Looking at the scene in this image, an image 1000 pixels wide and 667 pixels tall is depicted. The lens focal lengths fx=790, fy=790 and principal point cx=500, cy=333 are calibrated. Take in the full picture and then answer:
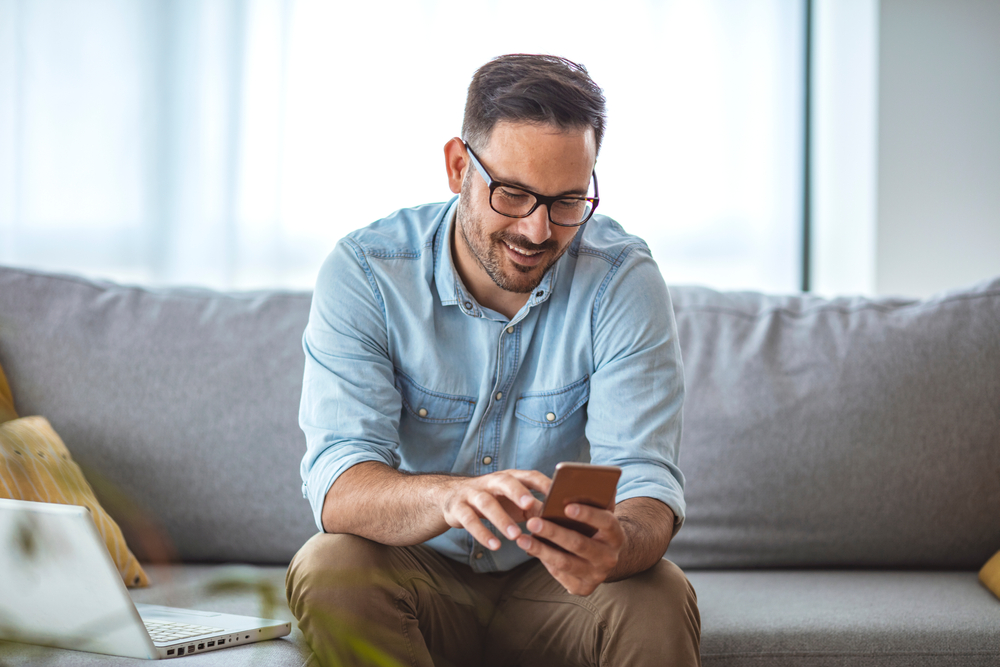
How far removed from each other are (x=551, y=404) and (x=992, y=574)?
908mm

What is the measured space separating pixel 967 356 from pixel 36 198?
255cm

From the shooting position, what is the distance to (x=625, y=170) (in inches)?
99.0

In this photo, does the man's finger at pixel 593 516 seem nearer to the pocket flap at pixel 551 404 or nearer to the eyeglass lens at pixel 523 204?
the pocket flap at pixel 551 404

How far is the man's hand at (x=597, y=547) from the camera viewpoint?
0.92 meters

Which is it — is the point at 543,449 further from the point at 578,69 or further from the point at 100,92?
the point at 100,92

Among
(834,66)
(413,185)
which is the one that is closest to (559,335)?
(413,185)

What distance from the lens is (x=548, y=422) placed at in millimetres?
1364

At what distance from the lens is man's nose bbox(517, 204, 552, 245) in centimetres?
126

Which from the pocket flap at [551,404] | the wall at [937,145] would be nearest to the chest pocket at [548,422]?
the pocket flap at [551,404]

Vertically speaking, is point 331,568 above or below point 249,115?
below

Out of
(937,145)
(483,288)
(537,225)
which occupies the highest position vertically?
(937,145)

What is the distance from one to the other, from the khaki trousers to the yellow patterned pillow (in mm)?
422

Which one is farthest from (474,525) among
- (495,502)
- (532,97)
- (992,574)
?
(992,574)

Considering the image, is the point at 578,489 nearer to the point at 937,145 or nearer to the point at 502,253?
the point at 502,253
